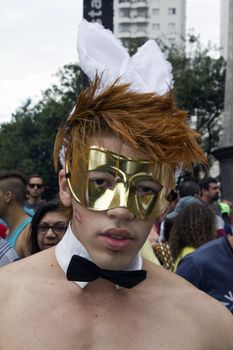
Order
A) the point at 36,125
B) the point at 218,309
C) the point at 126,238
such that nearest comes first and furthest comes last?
the point at 126,238 → the point at 218,309 → the point at 36,125

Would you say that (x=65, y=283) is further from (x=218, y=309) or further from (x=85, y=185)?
(x=218, y=309)

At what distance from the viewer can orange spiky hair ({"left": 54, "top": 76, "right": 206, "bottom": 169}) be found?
8.43ft

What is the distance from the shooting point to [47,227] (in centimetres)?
525

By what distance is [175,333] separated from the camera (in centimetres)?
257

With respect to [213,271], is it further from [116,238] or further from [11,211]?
[11,211]

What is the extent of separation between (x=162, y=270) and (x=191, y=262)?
1.46 m

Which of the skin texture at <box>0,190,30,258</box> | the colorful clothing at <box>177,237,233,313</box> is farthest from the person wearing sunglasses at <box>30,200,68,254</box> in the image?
the skin texture at <box>0,190,30,258</box>

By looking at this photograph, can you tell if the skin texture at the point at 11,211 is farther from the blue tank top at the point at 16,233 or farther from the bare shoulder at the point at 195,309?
the bare shoulder at the point at 195,309

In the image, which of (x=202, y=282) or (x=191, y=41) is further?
(x=191, y=41)

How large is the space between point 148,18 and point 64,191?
125 m

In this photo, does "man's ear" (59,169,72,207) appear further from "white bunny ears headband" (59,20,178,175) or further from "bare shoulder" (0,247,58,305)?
"white bunny ears headband" (59,20,178,175)

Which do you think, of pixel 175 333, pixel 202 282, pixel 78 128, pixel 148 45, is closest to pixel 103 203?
pixel 78 128

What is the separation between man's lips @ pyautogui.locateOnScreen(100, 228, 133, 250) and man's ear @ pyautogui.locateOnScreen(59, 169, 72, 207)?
0.24 meters

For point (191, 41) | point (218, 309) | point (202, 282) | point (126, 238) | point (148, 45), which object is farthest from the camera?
point (191, 41)
